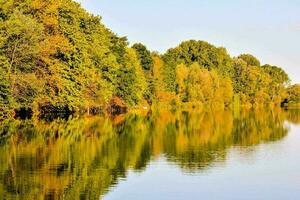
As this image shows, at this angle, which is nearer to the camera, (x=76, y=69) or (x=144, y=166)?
(x=144, y=166)

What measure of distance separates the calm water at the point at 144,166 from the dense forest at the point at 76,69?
43.5ft

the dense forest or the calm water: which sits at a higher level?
the dense forest

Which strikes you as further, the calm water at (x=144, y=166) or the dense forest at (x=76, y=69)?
the dense forest at (x=76, y=69)

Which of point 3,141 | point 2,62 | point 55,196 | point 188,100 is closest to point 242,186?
point 55,196

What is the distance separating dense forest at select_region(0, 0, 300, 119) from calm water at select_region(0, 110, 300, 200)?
1325 centimetres

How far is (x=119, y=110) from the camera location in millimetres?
86688

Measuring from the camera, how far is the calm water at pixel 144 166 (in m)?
18.7

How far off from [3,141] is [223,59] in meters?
116

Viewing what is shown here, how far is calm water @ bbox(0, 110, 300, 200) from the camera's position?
61.4 feet

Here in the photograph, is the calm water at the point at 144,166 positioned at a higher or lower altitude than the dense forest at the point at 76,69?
lower

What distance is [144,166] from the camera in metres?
25.0

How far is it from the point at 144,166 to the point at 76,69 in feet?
119

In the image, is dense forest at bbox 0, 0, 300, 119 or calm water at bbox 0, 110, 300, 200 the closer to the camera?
calm water at bbox 0, 110, 300, 200

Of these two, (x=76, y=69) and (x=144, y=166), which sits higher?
(x=76, y=69)
